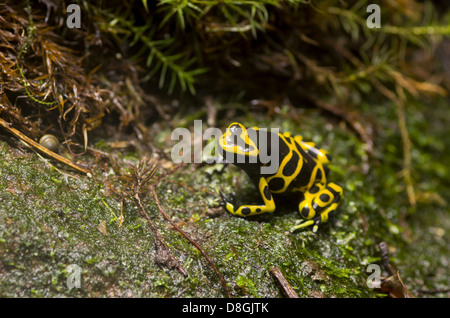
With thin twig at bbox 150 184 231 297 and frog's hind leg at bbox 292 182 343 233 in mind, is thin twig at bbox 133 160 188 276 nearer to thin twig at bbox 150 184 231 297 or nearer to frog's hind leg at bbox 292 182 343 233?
thin twig at bbox 150 184 231 297

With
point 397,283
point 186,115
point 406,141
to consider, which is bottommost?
point 397,283

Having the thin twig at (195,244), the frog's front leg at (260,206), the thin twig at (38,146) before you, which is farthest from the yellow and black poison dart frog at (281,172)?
the thin twig at (38,146)

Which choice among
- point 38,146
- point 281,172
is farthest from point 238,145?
point 38,146

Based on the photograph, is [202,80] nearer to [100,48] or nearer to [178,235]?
[100,48]

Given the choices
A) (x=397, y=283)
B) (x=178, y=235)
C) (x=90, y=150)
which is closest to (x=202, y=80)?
(x=90, y=150)

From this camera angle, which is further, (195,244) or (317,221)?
(317,221)

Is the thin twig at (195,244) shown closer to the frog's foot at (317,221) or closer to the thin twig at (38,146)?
the thin twig at (38,146)

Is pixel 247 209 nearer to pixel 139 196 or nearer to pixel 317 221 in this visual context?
pixel 317 221
